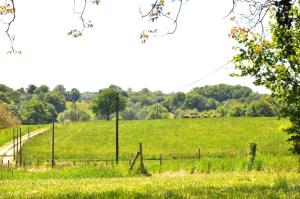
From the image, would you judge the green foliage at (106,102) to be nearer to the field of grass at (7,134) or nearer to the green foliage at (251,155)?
the field of grass at (7,134)

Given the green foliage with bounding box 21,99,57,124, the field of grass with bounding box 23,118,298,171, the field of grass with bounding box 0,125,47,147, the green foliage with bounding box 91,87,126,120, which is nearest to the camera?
the field of grass with bounding box 23,118,298,171

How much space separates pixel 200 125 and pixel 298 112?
273 feet

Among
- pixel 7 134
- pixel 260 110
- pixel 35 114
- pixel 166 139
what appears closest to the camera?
pixel 166 139

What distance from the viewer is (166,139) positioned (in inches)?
3688

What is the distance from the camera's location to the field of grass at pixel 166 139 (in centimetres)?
7606

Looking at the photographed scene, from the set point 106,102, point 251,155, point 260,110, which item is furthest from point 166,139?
point 260,110

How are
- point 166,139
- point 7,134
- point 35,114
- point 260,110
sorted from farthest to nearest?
point 260,110 → point 35,114 → point 7,134 → point 166,139

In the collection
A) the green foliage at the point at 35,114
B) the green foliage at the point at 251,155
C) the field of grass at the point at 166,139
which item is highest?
the green foliage at the point at 35,114

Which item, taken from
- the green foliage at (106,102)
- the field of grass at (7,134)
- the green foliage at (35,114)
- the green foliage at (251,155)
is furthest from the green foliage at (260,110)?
the green foliage at (251,155)

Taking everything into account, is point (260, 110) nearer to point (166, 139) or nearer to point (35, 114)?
point (166, 139)

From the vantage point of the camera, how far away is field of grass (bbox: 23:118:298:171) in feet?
250

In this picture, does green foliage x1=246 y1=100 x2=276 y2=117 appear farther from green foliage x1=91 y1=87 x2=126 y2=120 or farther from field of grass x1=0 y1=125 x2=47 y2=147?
field of grass x1=0 y1=125 x2=47 y2=147

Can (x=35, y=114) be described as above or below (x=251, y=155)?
above

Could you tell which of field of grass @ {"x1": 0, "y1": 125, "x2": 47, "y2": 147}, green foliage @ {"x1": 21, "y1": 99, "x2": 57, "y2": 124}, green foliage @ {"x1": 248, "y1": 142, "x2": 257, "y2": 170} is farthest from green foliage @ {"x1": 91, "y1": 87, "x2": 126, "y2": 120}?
green foliage @ {"x1": 248, "y1": 142, "x2": 257, "y2": 170}
